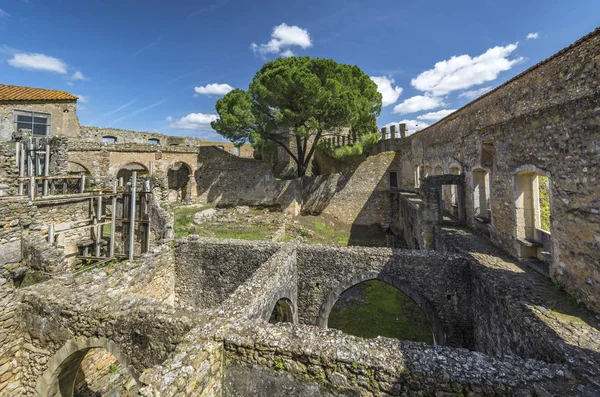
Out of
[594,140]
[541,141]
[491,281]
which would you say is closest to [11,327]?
[491,281]

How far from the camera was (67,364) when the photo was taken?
183 inches

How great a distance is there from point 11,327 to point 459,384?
727cm

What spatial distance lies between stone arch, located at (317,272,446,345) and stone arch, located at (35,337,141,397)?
504 centimetres

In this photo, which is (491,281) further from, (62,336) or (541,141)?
(62,336)

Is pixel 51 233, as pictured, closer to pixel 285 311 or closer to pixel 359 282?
pixel 285 311

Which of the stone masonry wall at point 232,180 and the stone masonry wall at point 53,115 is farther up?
the stone masonry wall at point 53,115

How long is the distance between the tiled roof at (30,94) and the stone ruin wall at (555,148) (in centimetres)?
2426

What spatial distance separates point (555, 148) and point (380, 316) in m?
6.78

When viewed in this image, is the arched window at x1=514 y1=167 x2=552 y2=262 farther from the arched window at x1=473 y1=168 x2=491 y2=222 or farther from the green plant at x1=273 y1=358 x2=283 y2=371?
the green plant at x1=273 y1=358 x2=283 y2=371

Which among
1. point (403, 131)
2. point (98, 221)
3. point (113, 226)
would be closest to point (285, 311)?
point (113, 226)

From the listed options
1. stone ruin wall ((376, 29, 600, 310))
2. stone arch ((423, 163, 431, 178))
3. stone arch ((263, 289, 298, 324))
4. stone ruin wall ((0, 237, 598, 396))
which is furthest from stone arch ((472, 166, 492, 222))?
stone arch ((263, 289, 298, 324))

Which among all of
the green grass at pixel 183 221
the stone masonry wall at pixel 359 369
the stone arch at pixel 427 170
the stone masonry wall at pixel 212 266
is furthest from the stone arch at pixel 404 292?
the stone arch at pixel 427 170

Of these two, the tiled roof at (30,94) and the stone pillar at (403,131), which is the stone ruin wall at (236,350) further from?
the tiled roof at (30,94)

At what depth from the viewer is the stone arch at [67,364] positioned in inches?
164
